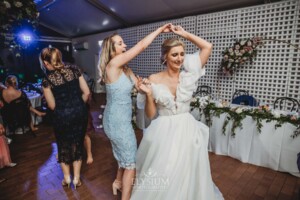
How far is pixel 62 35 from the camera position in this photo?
36.9ft

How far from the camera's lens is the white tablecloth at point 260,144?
8.50 feet

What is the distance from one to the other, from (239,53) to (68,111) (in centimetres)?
402

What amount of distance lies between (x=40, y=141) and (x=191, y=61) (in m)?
3.66

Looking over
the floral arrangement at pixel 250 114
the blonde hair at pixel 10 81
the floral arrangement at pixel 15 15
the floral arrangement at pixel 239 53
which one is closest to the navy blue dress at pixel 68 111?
the floral arrangement at pixel 15 15

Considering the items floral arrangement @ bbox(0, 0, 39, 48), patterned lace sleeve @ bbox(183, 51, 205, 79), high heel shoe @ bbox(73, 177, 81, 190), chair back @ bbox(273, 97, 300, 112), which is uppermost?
floral arrangement @ bbox(0, 0, 39, 48)

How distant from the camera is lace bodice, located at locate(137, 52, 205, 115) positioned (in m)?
1.49

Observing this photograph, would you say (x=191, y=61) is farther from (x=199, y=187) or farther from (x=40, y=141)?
(x=40, y=141)

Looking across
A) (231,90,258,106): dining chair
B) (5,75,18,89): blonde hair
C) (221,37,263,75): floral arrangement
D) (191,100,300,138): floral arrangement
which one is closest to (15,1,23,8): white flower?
(5,75,18,89): blonde hair

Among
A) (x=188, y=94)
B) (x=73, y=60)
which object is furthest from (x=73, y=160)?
(x=73, y=60)

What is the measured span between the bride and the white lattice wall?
3729 mm

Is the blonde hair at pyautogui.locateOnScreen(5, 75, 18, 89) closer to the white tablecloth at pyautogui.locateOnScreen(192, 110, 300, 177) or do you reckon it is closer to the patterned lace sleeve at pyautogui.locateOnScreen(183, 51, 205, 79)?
the patterned lace sleeve at pyautogui.locateOnScreen(183, 51, 205, 79)

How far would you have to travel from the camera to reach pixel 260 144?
2787mm

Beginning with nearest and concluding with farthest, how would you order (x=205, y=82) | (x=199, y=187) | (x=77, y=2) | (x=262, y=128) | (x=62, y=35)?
(x=199, y=187) < (x=262, y=128) < (x=205, y=82) < (x=77, y=2) < (x=62, y=35)

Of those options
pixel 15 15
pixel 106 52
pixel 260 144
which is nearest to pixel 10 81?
pixel 15 15
